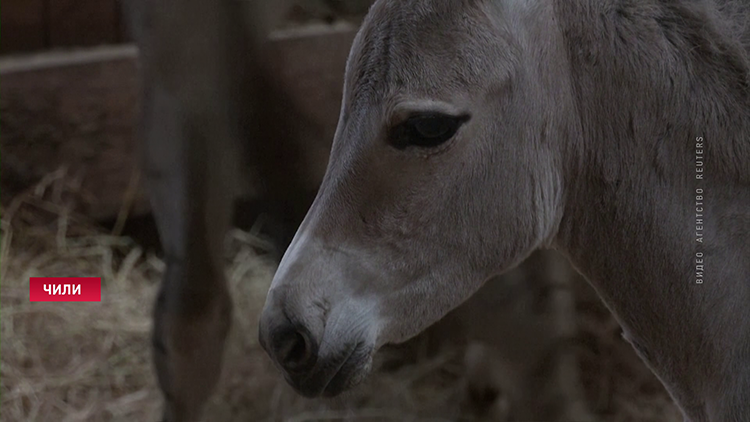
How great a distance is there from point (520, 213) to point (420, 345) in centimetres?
207

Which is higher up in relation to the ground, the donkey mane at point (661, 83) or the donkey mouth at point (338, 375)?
the donkey mane at point (661, 83)

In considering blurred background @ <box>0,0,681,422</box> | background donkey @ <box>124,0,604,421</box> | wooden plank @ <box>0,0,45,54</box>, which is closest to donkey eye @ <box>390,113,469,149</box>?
background donkey @ <box>124,0,604,421</box>

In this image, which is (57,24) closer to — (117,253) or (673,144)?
(117,253)

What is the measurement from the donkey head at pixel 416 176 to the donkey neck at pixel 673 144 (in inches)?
2.2

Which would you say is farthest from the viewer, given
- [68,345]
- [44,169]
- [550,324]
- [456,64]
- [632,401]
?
[44,169]

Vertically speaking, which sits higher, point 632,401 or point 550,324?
point 550,324

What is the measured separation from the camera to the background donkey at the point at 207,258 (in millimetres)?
2129

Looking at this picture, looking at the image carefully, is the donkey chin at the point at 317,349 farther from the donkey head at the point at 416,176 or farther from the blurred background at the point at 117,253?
the blurred background at the point at 117,253

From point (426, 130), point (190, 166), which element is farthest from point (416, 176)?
point (190, 166)

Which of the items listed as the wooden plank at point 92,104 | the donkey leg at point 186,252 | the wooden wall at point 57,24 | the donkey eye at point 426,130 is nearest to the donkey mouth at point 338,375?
the donkey eye at point 426,130

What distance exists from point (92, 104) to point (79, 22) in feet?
1.34

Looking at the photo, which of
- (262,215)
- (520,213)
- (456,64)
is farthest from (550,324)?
(262,215)

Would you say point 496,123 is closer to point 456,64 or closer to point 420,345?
point 456,64

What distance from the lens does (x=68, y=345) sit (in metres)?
3.18
